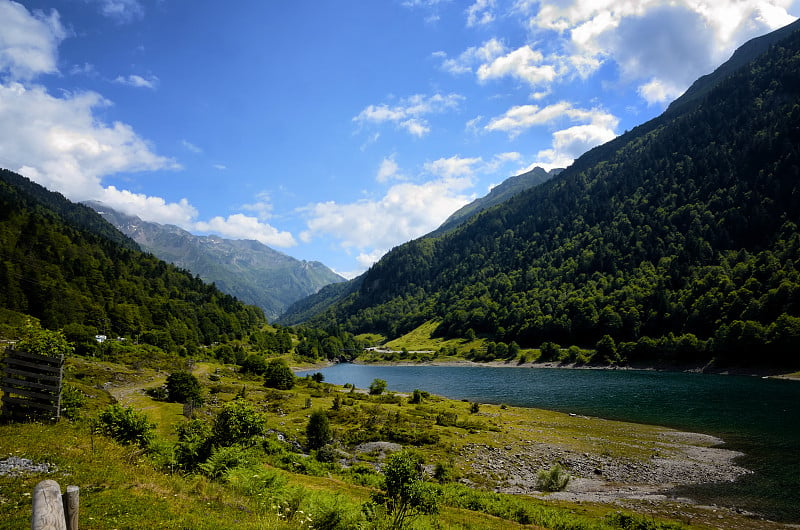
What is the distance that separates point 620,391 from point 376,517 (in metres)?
101

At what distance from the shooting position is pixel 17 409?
63.6 feet

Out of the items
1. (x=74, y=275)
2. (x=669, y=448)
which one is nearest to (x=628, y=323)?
(x=669, y=448)

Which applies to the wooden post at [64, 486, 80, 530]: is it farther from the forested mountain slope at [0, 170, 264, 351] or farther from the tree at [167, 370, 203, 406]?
the forested mountain slope at [0, 170, 264, 351]

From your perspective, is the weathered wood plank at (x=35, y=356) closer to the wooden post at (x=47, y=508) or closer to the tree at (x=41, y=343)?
the tree at (x=41, y=343)

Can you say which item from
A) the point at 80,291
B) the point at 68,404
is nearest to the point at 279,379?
the point at 68,404

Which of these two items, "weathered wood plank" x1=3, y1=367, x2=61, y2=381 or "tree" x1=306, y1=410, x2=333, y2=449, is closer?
"weathered wood plank" x1=3, y1=367, x2=61, y2=381

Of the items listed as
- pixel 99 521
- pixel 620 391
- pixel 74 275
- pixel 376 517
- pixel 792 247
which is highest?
pixel 792 247

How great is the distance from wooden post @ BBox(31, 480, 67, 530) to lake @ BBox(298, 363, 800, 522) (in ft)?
149

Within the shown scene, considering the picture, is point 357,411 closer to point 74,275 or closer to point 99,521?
point 99,521

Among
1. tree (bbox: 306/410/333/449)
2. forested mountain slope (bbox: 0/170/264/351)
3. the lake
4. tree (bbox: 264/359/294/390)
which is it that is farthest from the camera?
forested mountain slope (bbox: 0/170/264/351)

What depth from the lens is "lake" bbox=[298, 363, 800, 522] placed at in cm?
3672

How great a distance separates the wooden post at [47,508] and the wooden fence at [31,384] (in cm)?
1801

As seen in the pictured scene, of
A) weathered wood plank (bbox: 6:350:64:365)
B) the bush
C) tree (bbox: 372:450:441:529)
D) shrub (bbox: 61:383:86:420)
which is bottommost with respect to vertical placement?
tree (bbox: 372:450:441:529)

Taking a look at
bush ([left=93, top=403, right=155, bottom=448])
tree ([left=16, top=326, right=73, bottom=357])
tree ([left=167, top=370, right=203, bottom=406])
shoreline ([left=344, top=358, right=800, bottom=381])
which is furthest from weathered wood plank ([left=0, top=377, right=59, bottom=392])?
shoreline ([left=344, top=358, right=800, bottom=381])
